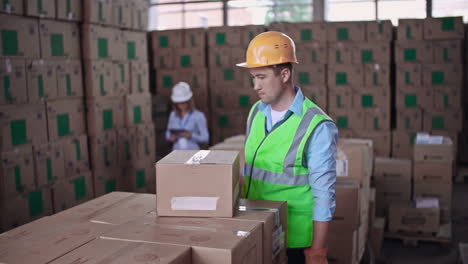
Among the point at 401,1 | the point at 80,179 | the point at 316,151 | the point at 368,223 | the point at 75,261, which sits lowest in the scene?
the point at 368,223

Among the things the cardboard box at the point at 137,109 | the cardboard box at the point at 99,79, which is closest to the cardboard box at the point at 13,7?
the cardboard box at the point at 99,79

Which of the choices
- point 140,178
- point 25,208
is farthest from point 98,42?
point 25,208

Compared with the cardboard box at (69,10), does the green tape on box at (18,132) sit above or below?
below

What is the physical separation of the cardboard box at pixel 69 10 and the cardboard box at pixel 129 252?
134 inches

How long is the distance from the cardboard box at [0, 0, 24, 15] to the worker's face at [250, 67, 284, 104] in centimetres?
253

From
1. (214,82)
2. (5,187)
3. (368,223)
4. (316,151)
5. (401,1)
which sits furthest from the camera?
(401,1)

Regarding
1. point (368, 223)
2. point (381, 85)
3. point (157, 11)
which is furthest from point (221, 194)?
point (157, 11)

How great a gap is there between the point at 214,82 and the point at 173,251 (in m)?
7.11

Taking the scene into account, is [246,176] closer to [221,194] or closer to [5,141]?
[221,194]

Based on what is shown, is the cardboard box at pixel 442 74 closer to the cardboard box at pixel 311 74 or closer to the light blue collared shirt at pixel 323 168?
the cardboard box at pixel 311 74

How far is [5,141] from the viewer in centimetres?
398

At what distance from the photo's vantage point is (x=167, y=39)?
8742 mm

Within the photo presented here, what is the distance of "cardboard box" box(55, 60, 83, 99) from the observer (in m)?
4.66

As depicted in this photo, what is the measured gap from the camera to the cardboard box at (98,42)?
4984 millimetres
